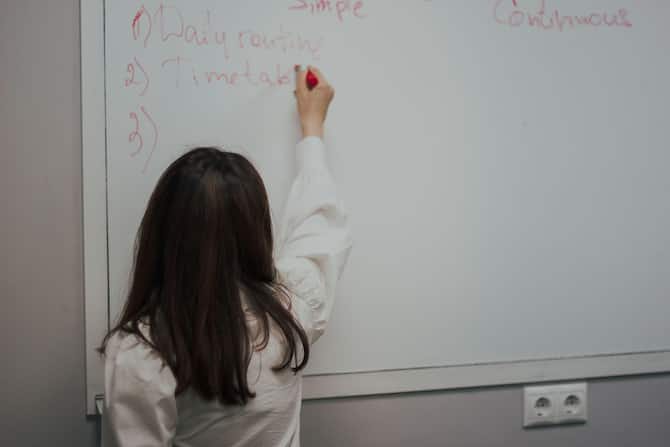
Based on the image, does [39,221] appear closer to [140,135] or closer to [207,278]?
[140,135]

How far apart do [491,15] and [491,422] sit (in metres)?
0.80

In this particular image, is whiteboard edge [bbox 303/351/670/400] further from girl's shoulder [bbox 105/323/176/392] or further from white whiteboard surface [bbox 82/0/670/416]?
girl's shoulder [bbox 105/323/176/392]

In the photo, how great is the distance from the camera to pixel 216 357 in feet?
2.90

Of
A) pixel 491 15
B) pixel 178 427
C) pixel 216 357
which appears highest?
pixel 491 15

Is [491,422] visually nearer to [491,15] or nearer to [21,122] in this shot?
[491,15]

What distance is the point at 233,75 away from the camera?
3.97 ft

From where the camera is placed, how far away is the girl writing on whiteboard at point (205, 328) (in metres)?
0.87

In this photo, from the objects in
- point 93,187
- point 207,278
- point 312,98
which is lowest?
point 207,278

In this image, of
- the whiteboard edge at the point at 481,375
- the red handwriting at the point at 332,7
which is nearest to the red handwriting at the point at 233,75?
the red handwriting at the point at 332,7

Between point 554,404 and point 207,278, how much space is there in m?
0.84

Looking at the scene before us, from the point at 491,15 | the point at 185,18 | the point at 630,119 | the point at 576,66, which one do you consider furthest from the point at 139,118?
the point at 630,119

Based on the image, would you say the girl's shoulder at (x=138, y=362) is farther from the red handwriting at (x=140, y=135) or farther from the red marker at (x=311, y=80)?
the red marker at (x=311, y=80)

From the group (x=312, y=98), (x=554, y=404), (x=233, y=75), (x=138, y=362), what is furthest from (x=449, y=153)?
(x=138, y=362)

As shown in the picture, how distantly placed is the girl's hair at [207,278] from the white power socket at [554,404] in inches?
25.3
